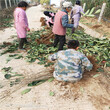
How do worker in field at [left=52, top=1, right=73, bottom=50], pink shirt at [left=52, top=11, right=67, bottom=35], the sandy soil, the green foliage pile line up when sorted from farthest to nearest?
the green foliage pile
pink shirt at [left=52, top=11, right=67, bottom=35]
worker in field at [left=52, top=1, right=73, bottom=50]
the sandy soil

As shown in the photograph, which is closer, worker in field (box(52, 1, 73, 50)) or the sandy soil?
the sandy soil

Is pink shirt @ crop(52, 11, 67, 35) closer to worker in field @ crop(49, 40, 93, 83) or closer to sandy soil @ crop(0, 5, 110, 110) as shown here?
worker in field @ crop(49, 40, 93, 83)

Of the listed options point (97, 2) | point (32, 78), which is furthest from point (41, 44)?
point (97, 2)

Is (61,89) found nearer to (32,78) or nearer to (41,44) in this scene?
(32,78)

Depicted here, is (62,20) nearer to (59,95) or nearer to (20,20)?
Answer: (20,20)

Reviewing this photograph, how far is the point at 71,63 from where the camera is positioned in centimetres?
225

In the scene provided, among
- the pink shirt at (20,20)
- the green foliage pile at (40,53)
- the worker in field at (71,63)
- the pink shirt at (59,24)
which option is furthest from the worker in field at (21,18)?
the worker in field at (71,63)

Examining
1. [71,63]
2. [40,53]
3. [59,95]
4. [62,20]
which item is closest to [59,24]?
[62,20]

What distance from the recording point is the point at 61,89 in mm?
2361

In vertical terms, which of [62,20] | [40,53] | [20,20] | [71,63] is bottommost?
[40,53]

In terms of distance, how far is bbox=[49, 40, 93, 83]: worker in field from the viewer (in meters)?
2.23

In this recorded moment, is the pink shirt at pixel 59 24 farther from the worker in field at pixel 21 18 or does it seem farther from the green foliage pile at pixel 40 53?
the worker in field at pixel 21 18

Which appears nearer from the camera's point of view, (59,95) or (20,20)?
(59,95)

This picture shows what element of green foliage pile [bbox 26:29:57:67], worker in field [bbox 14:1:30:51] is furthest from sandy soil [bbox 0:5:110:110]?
worker in field [bbox 14:1:30:51]
